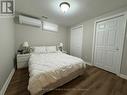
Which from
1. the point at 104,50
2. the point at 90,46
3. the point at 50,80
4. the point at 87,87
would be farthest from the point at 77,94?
the point at 90,46

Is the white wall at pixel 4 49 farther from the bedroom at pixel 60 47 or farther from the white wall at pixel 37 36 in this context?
the white wall at pixel 37 36

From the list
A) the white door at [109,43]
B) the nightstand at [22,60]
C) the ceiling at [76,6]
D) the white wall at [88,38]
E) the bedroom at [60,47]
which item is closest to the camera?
the bedroom at [60,47]

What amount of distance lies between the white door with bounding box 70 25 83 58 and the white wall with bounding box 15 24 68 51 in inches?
27.6

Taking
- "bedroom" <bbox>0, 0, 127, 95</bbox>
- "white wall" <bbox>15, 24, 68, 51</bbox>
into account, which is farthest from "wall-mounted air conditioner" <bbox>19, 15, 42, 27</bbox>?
"white wall" <bbox>15, 24, 68, 51</bbox>

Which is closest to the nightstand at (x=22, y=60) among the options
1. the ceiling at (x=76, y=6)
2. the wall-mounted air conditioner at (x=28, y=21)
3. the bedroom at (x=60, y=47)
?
the bedroom at (x=60, y=47)

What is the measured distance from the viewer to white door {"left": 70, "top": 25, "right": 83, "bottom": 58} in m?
4.07

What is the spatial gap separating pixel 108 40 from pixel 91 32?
888 millimetres

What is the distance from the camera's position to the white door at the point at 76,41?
13.4 feet

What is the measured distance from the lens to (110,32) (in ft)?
8.63

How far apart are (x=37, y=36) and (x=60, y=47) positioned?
5.31 ft

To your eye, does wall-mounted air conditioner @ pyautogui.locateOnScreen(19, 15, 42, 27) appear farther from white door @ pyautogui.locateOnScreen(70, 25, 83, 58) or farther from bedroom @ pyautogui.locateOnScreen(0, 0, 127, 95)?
white door @ pyautogui.locateOnScreen(70, 25, 83, 58)

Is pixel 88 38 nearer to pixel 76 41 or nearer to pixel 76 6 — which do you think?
pixel 76 41

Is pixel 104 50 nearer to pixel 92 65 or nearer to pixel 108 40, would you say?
pixel 108 40

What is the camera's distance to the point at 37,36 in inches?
145
